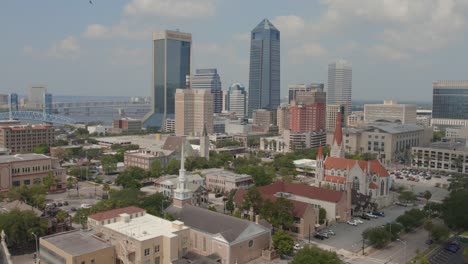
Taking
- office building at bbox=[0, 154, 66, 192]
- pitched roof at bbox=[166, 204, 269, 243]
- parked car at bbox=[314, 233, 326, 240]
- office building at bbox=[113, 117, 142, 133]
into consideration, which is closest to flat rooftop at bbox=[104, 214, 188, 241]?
pitched roof at bbox=[166, 204, 269, 243]

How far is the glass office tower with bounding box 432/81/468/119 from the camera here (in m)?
154

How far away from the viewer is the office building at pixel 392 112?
162 m

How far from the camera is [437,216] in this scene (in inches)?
1925

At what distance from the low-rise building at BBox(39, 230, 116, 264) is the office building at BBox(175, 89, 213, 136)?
337 ft

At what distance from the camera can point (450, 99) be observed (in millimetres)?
157875

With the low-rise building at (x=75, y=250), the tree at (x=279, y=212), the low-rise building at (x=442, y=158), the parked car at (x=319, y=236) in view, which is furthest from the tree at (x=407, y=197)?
the low-rise building at (x=75, y=250)

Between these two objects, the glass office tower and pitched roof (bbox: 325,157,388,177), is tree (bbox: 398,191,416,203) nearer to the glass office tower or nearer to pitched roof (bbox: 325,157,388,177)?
pitched roof (bbox: 325,157,388,177)

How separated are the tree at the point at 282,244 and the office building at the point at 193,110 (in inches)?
3943

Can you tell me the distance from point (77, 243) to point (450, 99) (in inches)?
6181

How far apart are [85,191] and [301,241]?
34077mm

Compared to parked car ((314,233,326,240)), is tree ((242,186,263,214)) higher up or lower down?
higher up

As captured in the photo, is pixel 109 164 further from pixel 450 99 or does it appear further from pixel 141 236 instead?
pixel 450 99

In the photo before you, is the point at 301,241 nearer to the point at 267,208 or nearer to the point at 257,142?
the point at 267,208

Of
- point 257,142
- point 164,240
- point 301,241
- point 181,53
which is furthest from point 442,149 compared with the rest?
point 181,53
